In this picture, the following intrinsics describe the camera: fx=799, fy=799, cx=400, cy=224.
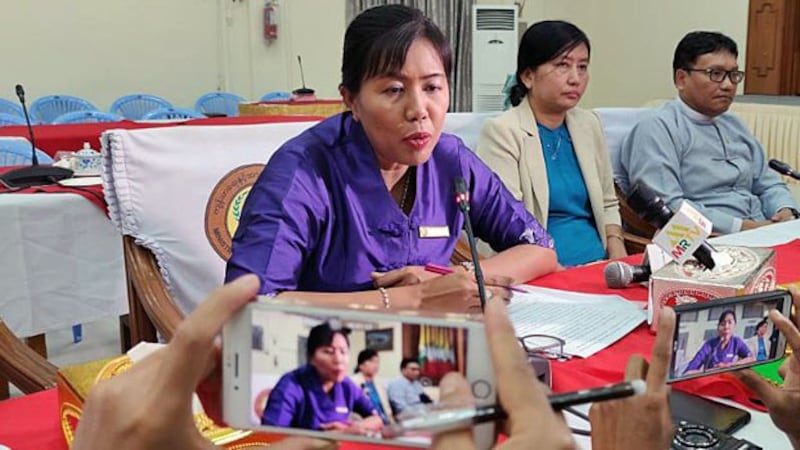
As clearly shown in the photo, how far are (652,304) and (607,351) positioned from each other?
0.45 feet

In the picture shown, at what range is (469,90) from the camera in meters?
7.25

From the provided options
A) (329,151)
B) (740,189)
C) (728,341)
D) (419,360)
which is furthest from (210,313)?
(740,189)

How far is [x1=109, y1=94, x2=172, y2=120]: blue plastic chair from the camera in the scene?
5762 mm

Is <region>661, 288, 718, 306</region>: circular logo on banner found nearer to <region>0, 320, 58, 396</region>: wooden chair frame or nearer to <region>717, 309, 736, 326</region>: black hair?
<region>717, 309, 736, 326</region>: black hair

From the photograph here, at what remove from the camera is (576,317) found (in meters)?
1.30

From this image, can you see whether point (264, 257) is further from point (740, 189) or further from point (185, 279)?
point (740, 189)

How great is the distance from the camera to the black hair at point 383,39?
1413 mm

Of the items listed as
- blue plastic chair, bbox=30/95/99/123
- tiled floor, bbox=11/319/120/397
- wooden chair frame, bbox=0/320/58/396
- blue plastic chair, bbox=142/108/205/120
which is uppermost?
blue plastic chair, bbox=30/95/99/123

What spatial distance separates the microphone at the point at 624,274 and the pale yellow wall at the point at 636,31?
529 centimetres

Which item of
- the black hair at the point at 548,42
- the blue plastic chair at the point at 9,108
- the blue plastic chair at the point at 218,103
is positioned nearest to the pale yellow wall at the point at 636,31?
the blue plastic chair at the point at 218,103

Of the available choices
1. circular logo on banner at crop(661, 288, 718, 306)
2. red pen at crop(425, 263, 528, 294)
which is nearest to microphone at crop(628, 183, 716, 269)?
circular logo on banner at crop(661, 288, 718, 306)

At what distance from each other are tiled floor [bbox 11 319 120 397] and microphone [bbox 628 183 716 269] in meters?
2.17

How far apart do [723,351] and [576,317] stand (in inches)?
19.9

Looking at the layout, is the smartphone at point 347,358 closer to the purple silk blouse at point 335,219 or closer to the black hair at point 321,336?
the black hair at point 321,336
